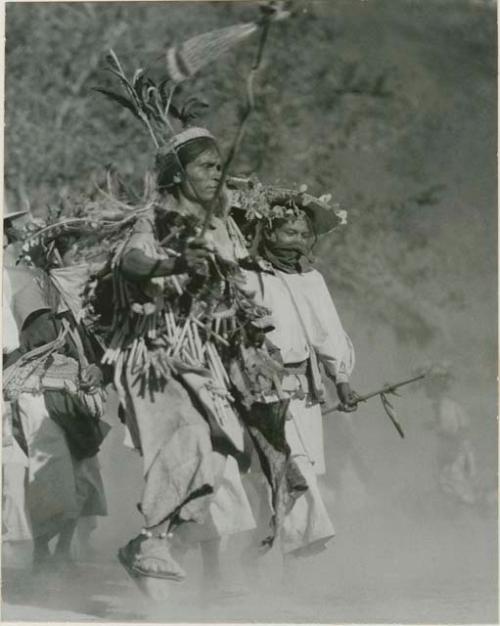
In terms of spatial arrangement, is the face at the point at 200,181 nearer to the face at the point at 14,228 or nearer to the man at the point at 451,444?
the face at the point at 14,228

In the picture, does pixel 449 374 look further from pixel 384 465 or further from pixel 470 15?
pixel 470 15

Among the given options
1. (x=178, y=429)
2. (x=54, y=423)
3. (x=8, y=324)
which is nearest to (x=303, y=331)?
(x=178, y=429)

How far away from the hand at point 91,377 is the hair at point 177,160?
970mm

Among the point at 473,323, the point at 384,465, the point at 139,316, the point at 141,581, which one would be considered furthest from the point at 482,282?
the point at 141,581

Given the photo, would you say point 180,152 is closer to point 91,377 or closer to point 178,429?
point 91,377

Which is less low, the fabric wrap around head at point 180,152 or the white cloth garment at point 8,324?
the fabric wrap around head at point 180,152

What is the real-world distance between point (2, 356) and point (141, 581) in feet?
4.44

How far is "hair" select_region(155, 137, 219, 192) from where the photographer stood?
8289mm

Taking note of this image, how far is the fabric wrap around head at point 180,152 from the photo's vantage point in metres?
8.28

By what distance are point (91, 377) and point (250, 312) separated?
34.1 inches

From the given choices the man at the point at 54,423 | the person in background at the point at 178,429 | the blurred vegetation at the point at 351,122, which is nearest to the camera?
the person in background at the point at 178,429

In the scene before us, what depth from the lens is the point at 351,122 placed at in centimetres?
850

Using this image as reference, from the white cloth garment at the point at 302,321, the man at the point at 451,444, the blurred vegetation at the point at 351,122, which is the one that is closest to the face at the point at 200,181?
the blurred vegetation at the point at 351,122

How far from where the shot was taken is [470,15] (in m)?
8.47
